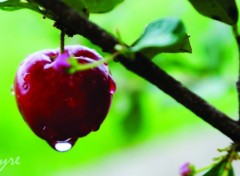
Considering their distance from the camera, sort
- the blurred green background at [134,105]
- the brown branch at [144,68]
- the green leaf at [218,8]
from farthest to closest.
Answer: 1. the blurred green background at [134,105]
2. the green leaf at [218,8]
3. the brown branch at [144,68]

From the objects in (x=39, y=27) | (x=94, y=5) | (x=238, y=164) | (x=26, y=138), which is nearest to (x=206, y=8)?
(x=94, y=5)

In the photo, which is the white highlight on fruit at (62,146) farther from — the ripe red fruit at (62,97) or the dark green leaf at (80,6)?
the dark green leaf at (80,6)

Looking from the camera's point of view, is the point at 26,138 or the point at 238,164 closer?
the point at 238,164

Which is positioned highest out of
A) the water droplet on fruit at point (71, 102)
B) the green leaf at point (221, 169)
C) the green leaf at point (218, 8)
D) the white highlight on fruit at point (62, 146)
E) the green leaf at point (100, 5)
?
the green leaf at point (218, 8)

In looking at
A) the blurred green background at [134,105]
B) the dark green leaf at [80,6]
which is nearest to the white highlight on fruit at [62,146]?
the dark green leaf at [80,6]

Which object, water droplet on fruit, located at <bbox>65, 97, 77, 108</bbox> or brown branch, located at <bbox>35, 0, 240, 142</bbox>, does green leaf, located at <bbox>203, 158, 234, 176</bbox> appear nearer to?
brown branch, located at <bbox>35, 0, 240, 142</bbox>

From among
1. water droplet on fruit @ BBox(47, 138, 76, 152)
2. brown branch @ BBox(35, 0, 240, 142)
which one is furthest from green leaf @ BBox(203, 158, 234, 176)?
water droplet on fruit @ BBox(47, 138, 76, 152)

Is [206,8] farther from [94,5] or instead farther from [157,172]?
A: [157,172]
